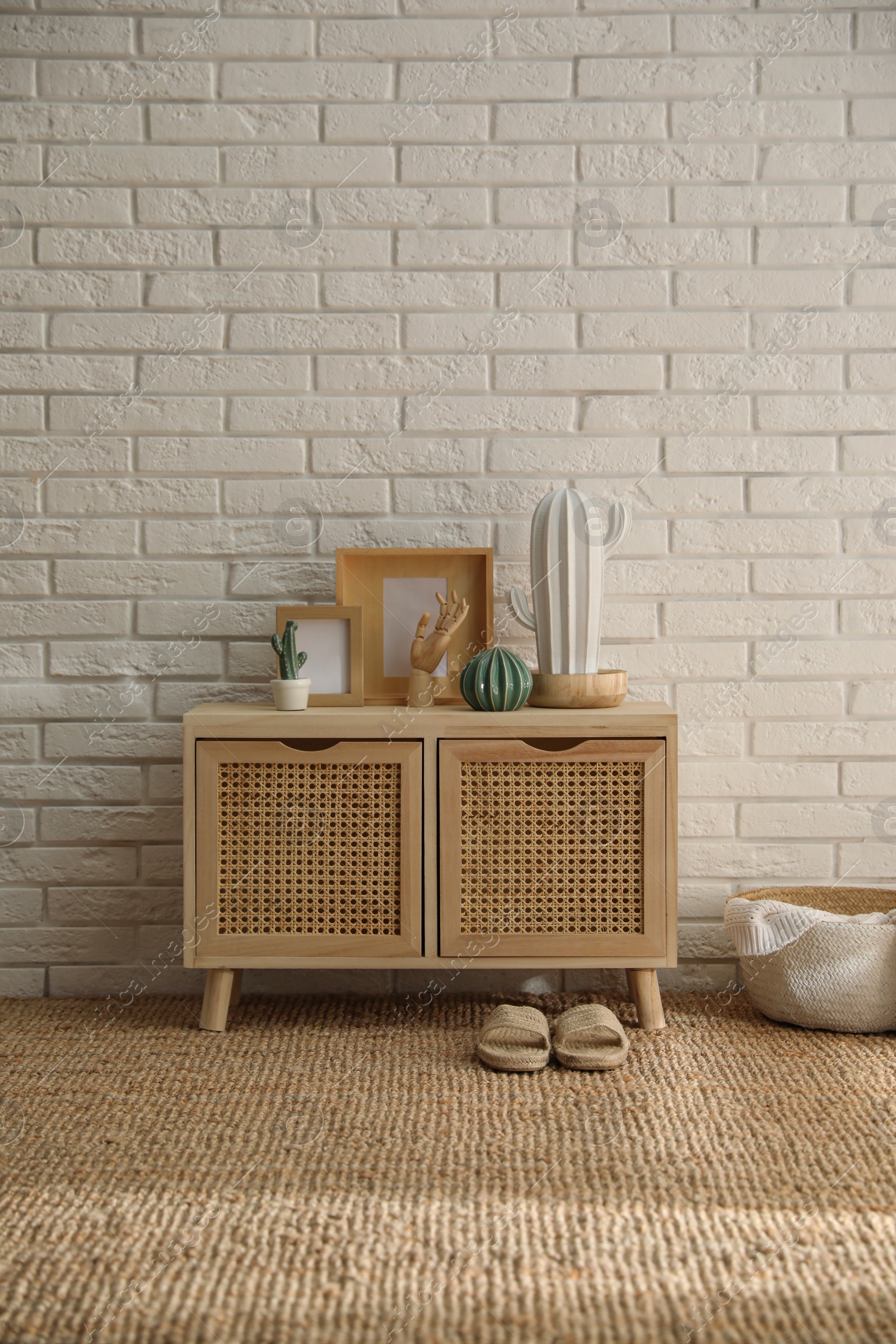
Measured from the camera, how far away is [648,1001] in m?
1.81

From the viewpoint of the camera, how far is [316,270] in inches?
80.4

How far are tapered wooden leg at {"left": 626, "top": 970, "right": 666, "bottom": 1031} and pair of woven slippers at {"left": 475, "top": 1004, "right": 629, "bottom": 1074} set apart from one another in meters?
0.11

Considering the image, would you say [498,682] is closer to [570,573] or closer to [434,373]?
[570,573]

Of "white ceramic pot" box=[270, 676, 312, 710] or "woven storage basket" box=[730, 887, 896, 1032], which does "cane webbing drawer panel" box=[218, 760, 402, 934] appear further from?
"woven storage basket" box=[730, 887, 896, 1032]

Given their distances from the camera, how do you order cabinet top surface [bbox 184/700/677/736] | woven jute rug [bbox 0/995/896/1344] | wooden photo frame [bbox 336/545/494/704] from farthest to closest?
wooden photo frame [bbox 336/545/494/704] < cabinet top surface [bbox 184/700/677/736] < woven jute rug [bbox 0/995/896/1344]

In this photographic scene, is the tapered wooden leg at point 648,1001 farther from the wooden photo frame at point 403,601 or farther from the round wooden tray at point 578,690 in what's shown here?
the wooden photo frame at point 403,601

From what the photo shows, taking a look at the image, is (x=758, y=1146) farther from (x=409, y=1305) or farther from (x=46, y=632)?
(x=46, y=632)

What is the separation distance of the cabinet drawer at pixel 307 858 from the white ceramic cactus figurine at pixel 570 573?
1.23ft

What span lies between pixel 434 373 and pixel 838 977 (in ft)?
4.56

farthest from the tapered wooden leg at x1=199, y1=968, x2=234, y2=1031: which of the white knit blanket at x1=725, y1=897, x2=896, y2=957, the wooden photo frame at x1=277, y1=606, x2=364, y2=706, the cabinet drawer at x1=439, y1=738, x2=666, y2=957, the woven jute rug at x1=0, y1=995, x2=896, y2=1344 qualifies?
the white knit blanket at x1=725, y1=897, x2=896, y2=957

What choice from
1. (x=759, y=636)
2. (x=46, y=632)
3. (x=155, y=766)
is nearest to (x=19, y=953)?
(x=155, y=766)

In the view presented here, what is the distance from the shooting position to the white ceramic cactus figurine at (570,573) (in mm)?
1827

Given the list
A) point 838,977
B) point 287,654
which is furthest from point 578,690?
point 838,977

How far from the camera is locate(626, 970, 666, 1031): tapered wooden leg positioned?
1.81 meters
